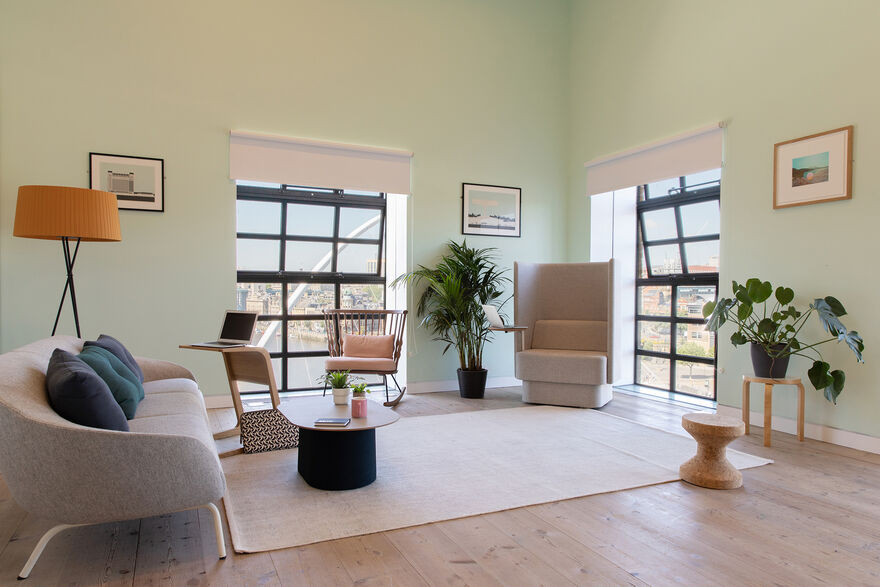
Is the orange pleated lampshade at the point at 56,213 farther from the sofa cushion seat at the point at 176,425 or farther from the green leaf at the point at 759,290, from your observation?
the green leaf at the point at 759,290

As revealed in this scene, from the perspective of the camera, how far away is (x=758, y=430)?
446cm

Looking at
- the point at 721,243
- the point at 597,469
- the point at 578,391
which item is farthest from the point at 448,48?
the point at 597,469

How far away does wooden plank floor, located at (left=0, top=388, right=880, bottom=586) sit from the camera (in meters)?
2.16

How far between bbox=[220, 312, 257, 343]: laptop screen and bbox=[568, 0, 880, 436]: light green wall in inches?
154

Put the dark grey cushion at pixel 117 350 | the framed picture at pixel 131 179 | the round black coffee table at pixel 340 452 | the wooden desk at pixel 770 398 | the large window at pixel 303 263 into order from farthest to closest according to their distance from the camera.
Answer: the large window at pixel 303 263 < the framed picture at pixel 131 179 < the wooden desk at pixel 770 398 < the dark grey cushion at pixel 117 350 < the round black coffee table at pixel 340 452

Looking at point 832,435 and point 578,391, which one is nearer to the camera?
point 832,435

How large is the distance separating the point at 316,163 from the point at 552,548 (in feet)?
14.1

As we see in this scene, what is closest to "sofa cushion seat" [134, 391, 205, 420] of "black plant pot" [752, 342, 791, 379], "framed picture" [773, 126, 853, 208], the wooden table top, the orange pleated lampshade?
the wooden table top

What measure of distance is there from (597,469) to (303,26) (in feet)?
15.7

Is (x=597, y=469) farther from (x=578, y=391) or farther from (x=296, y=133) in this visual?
(x=296, y=133)

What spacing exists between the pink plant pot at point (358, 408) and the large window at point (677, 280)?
13.0 ft

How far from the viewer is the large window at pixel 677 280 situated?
18.7 feet

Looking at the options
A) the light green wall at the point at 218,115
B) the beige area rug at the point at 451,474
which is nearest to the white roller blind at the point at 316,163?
the light green wall at the point at 218,115

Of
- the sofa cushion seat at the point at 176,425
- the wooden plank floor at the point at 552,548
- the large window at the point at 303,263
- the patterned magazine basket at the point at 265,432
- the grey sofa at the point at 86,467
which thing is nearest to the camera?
the grey sofa at the point at 86,467
